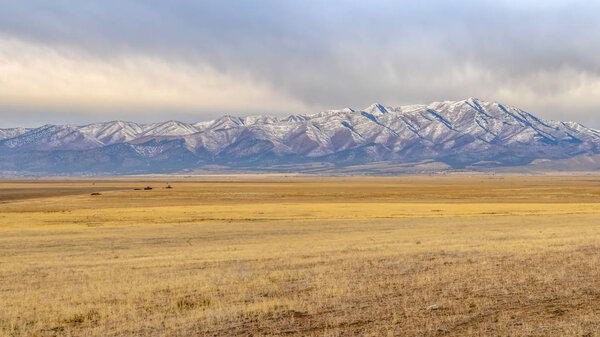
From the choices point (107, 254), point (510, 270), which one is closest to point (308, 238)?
point (107, 254)

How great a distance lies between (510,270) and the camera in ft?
62.6

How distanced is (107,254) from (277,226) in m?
18.8

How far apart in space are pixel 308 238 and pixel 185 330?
940 inches

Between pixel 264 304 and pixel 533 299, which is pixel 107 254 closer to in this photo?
pixel 264 304

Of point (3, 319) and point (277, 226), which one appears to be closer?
point (3, 319)

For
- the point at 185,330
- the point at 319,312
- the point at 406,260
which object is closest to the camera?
the point at 185,330

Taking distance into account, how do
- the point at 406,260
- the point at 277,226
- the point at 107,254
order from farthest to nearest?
the point at 277,226
the point at 107,254
the point at 406,260

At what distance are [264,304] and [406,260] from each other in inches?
356

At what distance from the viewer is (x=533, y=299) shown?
48.0ft

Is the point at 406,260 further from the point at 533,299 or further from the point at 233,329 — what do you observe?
A: the point at 233,329

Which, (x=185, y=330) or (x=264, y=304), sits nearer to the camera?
(x=185, y=330)

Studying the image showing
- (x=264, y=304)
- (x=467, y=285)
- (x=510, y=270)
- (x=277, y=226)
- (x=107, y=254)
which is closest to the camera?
(x=264, y=304)


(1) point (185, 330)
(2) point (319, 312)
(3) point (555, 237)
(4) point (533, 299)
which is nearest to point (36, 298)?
(1) point (185, 330)

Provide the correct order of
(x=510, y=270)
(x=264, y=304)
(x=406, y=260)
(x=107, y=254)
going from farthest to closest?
1. (x=107, y=254)
2. (x=406, y=260)
3. (x=510, y=270)
4. (x=264, y=304)
